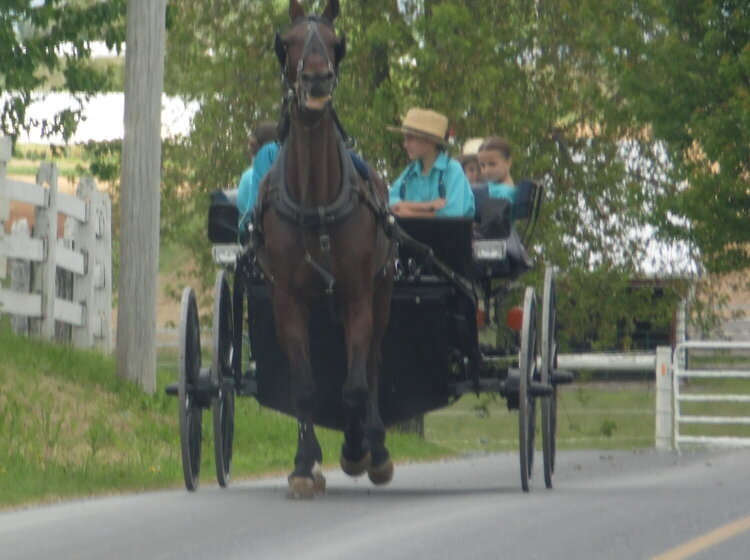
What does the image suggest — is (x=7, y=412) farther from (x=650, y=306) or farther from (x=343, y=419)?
(x=650, y=306)

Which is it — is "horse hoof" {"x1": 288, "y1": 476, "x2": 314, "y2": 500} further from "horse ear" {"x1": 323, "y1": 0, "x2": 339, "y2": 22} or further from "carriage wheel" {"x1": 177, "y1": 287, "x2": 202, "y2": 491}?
"horse ear" {"x1": 323, "y1": 0, "x2": 339, "y2": 22}

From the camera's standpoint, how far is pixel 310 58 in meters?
10.7

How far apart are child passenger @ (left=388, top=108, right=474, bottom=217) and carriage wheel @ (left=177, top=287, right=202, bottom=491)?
1446 mm

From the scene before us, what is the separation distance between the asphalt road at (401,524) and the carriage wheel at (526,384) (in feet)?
0.71

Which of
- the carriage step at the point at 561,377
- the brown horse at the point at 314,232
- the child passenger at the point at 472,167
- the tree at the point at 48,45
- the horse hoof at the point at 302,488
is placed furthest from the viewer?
the tree at the point at 48,45

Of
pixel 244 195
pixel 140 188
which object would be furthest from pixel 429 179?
pixel 140 188

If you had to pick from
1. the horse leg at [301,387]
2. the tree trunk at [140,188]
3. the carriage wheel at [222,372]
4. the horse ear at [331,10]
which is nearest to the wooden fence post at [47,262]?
the tree trunk at [140,188]

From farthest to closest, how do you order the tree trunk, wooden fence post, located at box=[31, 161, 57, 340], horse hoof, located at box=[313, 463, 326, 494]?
wooden fence post, located at box=[31, 161, 57, 340] → the tree trunk → horse hoof, located at box=[313, 463, 326, 494]

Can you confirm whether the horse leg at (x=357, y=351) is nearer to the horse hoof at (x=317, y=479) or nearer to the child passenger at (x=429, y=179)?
the horse hoof at (x=317, y=479)

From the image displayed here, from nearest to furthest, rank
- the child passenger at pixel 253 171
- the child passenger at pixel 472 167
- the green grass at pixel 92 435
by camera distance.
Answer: the child passenger at pixel 253 171 < the green grass at pixel 92 435 < the child passenger at pixel 472 167

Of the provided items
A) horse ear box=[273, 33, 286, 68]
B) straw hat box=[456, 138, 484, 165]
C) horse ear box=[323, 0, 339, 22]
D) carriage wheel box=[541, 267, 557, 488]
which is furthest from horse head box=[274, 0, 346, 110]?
straw hat box=[456, 138, 484, 165]

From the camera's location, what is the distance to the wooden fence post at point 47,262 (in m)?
18.0

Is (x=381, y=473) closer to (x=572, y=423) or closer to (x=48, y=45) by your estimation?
(x=48, y=45)

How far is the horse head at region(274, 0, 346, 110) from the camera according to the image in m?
10.7
